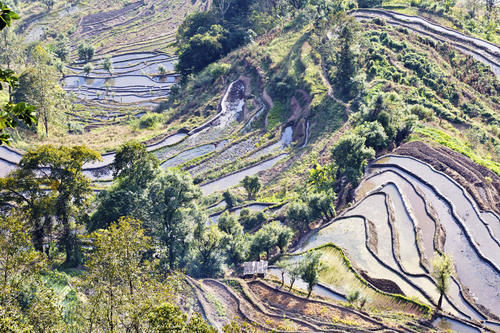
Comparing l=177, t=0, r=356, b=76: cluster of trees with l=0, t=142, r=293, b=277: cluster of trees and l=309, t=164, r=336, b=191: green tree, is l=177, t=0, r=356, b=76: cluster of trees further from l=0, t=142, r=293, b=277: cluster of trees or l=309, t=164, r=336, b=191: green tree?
l=0, t=142, r=293, b=277: cluster of trees

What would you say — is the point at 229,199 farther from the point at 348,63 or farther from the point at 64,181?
the point at 348,63

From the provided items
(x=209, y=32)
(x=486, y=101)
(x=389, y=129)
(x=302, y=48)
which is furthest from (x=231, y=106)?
(x=486, y=101)

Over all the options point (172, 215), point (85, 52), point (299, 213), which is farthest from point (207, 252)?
point (85, 52)

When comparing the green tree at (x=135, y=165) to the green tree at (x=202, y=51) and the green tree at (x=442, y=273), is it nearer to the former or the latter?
the green tree at (x=442, y=273)

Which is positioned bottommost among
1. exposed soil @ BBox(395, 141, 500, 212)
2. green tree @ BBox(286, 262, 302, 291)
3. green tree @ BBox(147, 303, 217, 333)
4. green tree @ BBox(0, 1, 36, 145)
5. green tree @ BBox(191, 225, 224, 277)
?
green tree @ BBox(191, 225, 224, 277)

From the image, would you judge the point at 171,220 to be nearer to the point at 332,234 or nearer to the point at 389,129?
the point at 332,234

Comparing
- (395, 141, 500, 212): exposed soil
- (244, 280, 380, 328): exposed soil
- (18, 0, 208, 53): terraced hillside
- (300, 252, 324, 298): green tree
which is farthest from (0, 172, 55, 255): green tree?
(18, 0, 208, 53): terraced hillside
